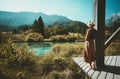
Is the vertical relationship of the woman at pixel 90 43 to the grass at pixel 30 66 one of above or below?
above

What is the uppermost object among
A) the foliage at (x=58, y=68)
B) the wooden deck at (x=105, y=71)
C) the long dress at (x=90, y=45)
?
the long dress at (x=90, y=45)

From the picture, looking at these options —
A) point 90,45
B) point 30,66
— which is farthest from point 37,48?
point 90,45

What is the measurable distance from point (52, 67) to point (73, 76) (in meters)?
1.20

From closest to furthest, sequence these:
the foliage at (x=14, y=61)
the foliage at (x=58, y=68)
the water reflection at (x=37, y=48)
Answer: the foliage at (x=14, y=61) → the foliage at (x=58, y=68) → the water reflection at (x=37, y=48)

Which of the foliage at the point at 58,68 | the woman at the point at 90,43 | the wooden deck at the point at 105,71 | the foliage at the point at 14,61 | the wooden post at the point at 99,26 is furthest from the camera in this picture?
the foliage at the point at 58,68

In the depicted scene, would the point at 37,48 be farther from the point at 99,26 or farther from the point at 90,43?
the point at 99,26

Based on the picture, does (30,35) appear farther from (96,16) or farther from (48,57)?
(96,16)

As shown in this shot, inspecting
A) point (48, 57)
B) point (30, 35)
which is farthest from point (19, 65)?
point (30, 35)

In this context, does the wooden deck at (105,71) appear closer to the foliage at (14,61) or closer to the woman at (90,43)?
the woman at (90,43)

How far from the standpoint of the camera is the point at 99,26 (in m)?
5.63

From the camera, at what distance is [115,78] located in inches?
179

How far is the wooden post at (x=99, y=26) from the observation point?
5.60m

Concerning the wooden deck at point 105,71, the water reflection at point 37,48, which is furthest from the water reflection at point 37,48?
the wooden deck at point 105,71

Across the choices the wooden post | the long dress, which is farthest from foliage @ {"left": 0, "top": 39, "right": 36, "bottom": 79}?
the wooden post
